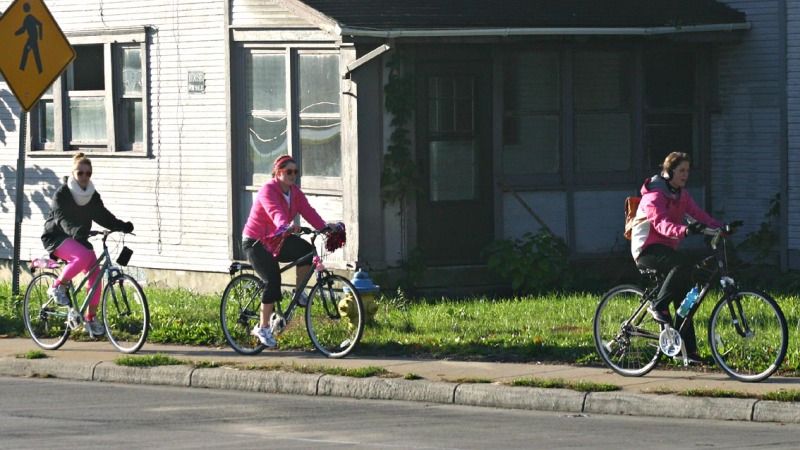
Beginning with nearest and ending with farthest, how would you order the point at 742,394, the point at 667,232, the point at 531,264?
the point at 742,394 < the point at 667,232 < the point at 531,264

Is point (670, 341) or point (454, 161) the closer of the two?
point (670, 341)

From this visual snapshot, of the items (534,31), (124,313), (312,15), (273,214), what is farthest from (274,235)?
(534,31)

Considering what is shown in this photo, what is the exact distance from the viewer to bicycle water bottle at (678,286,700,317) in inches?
516

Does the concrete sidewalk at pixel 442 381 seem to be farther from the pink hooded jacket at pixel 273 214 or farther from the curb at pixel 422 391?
the pink hooded jacket at pixel 273 214

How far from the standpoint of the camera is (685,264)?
13.4m

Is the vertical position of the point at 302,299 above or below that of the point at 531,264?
below

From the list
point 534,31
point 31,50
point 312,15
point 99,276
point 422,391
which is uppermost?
point 312,15

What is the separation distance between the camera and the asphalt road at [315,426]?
10.9 meters

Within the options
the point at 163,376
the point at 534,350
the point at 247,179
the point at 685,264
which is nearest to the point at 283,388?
the point at 163,376

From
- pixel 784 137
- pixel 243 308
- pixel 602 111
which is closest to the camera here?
pixel 243 308

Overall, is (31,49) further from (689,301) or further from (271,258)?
(689,301)

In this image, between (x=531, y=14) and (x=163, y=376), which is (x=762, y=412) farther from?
(x=531, y=14)

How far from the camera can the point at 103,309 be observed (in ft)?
51.6

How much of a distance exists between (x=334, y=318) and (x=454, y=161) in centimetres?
469
